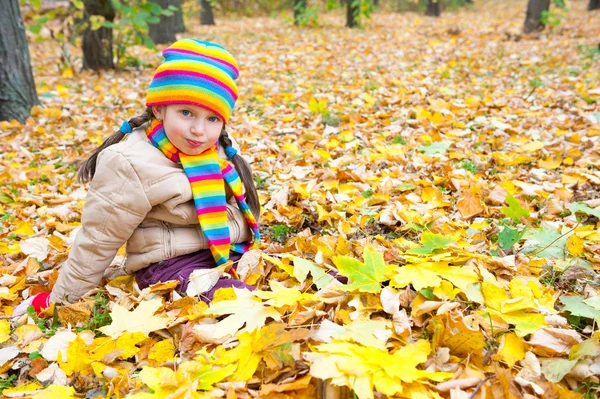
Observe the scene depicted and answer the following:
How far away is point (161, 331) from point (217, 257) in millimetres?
397

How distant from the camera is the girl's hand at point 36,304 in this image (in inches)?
80.1

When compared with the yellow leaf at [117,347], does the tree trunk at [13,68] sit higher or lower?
higher

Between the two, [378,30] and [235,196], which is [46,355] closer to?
[235,196]

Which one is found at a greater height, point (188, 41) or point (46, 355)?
point (188, 41)

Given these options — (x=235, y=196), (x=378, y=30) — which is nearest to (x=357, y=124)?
(x=235, y=196)

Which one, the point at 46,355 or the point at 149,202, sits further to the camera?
the point at 149,202

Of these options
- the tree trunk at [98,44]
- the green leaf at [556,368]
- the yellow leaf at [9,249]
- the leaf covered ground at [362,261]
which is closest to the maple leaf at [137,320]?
the leaf covered ground at [362,261]

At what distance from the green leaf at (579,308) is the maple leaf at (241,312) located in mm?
1028

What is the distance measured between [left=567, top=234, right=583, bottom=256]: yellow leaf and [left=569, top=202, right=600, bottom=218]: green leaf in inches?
16.5

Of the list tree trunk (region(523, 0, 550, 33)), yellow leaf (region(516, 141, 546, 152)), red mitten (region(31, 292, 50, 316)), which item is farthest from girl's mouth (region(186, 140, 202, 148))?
tree trunk (region(523, 0, 550, 33))

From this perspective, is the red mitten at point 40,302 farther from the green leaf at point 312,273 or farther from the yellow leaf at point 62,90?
the yellow leaf at point 62,90

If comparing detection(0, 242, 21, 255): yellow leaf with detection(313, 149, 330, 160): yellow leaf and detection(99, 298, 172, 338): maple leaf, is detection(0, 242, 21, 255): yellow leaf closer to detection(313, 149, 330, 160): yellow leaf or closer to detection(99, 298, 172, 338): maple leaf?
detection(99, 298, 172, 338): maple leaf

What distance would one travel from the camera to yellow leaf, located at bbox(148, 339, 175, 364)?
1621mm

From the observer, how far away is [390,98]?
521 cm
